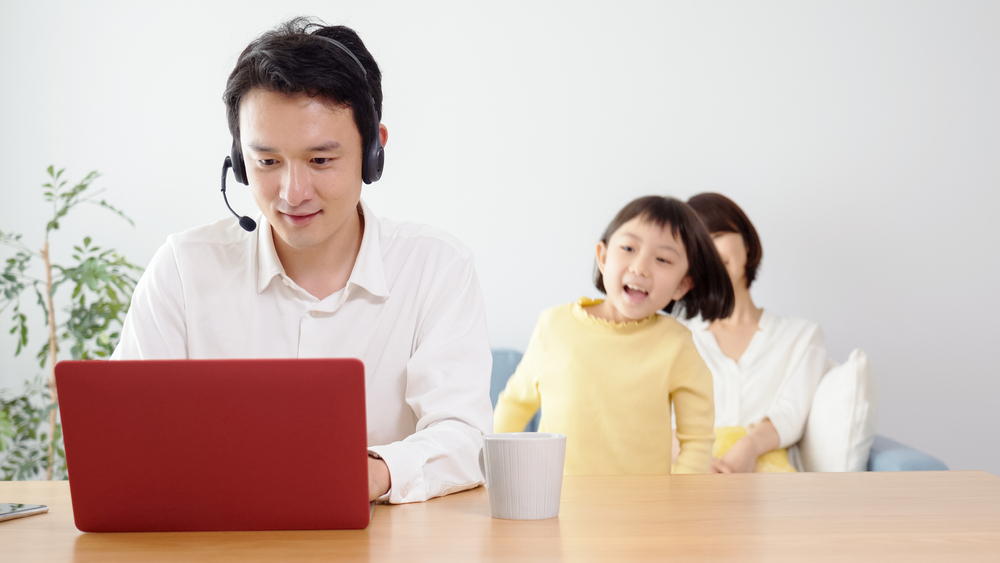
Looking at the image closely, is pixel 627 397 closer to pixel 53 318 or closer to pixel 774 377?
pixel 774 377

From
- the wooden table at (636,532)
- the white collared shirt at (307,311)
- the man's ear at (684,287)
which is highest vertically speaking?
the white collared shirt at (307,311)

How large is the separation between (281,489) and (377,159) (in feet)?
2.19

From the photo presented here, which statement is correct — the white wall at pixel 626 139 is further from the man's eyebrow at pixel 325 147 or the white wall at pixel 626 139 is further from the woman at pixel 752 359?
the man's eyebrow at pixel 325 147

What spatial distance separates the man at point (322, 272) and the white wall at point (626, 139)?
1.46 m

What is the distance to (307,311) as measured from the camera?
52.2 inches

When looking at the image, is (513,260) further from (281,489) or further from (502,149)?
(281,489)

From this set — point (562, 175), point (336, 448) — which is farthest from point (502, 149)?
point (336, 448)

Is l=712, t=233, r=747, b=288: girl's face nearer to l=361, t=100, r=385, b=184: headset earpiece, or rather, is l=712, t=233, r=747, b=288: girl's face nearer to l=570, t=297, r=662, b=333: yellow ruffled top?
l=570, t=297, r=662, b=333: yellow ruffled top

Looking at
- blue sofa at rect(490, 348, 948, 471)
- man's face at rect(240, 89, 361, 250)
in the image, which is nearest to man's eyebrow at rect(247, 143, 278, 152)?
man's face at rect(240, 89, 361, 250)

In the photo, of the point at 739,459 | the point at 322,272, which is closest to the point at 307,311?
the point at 322,272

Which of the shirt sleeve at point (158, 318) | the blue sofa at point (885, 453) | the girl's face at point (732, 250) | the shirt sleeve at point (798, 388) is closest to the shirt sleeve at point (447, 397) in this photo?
the shirt sleeve at point (158, 318)

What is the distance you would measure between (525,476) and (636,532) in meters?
0.13

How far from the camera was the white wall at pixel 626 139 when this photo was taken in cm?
269

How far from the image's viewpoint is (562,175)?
2838 mm
